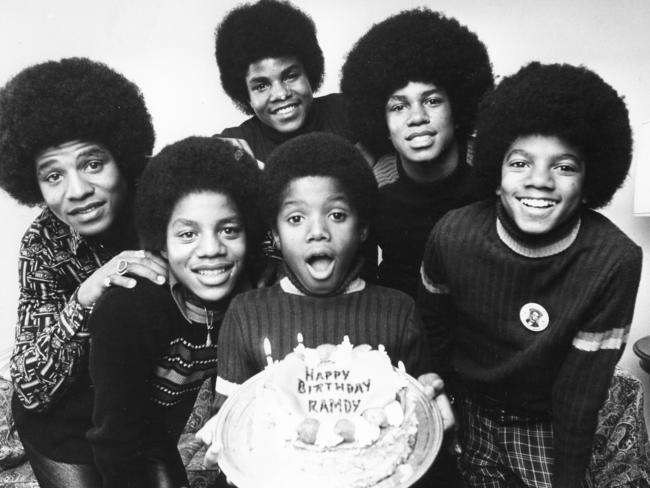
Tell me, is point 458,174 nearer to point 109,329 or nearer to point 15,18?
point 109,329

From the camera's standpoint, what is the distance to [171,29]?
11.6 ft

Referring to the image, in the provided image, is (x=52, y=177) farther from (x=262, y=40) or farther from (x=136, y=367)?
(x=262, y=40)

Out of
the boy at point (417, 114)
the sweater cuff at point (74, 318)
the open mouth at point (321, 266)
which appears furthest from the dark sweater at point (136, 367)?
the boy at point (417, 114)

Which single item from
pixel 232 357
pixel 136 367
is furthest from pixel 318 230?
pixel 136 367

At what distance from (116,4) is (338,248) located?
102 inches

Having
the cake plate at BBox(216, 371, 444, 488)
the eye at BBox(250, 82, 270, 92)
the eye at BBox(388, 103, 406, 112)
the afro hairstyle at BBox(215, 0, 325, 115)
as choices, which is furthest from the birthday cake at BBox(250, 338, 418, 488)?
the afro hairstyle at BBox(215, 0, 325, 115)

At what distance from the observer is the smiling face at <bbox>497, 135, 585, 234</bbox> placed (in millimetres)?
1733

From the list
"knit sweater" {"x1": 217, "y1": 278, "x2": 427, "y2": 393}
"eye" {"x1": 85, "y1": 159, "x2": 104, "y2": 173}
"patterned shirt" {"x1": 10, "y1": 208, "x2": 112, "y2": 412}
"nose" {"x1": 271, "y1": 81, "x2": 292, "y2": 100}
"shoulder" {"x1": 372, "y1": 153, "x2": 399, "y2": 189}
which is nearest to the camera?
"knit sweater" {"x1": 217, "y1": 278, "x2": 427, "y2": 393}

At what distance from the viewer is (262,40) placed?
2766 mm

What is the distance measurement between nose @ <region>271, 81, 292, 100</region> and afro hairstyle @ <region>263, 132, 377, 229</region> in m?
0.84

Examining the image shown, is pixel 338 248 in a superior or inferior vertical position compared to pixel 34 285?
superior

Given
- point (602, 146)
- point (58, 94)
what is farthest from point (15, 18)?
point (602, 146)

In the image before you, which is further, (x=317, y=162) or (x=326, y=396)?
(x=317, y=162)

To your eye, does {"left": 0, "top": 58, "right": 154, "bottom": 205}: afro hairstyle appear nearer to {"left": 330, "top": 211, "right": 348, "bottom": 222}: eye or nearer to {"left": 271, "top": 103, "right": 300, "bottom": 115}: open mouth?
{"left": 271, "top": 103, "right": 300, "bottom": 115}: open mouth
